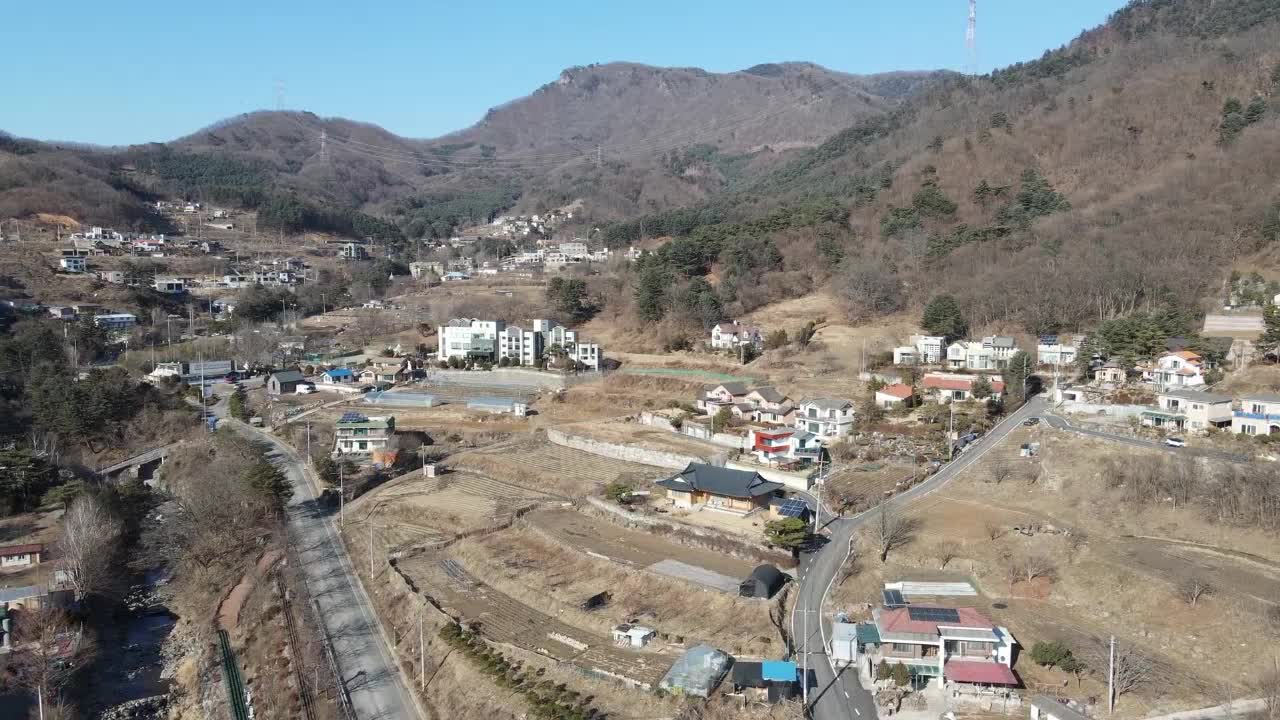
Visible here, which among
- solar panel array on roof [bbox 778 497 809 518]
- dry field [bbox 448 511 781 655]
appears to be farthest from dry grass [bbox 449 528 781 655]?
solar panel array on roof [bbox 778 497 809 518]

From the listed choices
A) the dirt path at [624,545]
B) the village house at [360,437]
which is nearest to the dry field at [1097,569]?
the dirt path at [624,545]

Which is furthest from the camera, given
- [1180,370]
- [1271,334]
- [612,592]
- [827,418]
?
[827,418]

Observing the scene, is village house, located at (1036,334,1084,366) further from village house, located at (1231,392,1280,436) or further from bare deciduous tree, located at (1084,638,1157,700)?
bare deciduous tree, located at (1084,638,1157,700)

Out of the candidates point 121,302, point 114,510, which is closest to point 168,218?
point 121,302

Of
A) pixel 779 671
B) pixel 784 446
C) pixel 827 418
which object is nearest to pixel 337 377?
pixel 784 446

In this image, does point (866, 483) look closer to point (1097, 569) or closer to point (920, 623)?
point (1097, 569)
